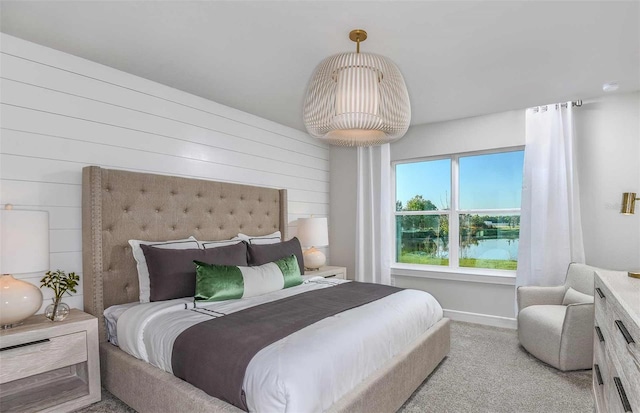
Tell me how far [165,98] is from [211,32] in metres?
1.07

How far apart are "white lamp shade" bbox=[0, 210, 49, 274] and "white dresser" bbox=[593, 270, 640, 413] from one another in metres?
2.69

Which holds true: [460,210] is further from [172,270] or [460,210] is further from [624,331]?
[172,270]

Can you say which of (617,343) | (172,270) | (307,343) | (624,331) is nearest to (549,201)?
(617,343)

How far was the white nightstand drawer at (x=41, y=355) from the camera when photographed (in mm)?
1839

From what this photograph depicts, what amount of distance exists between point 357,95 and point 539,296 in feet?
8.84

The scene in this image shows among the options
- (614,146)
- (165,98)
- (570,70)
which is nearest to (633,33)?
(570,70)

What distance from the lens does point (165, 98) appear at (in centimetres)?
305

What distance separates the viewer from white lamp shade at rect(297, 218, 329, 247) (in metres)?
4.03

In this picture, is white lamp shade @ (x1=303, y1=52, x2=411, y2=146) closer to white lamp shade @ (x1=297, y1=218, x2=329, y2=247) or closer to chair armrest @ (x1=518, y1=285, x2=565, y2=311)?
white lamp shade @ (x1=297, y1=218, x2=329, y2=247)

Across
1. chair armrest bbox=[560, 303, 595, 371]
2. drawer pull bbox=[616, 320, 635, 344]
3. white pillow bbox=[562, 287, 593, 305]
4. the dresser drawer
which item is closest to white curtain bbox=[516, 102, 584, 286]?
white pillow bbox=[562, 287, 593, 305]

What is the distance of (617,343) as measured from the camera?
1365 mm

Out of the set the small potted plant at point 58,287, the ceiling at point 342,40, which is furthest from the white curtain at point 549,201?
the small potted plant at point 58,287

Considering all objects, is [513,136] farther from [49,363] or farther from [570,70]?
[49,363]

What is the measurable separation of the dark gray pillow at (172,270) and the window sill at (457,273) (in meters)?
2.62
